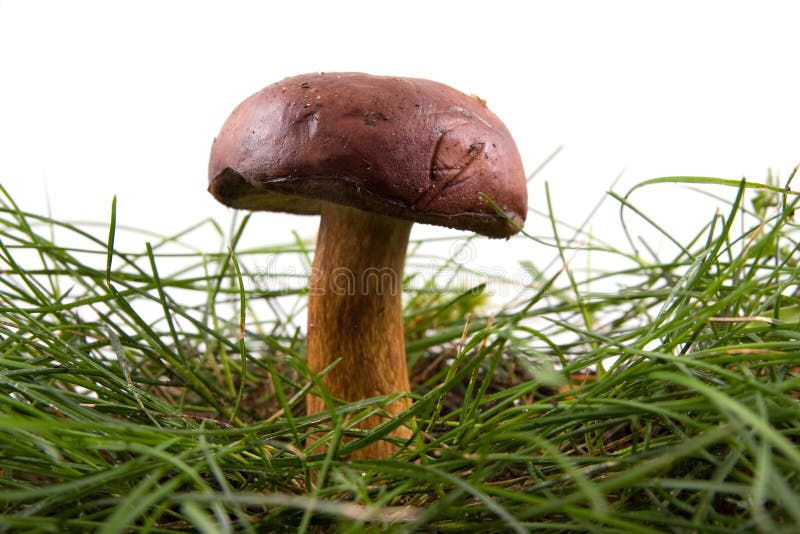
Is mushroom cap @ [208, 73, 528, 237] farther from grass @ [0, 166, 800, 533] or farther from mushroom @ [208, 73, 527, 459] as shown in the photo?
grass @ [0, 166, 800, 533]

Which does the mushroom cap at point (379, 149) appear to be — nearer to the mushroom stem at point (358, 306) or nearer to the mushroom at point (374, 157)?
the mushroom at point (374, 157)

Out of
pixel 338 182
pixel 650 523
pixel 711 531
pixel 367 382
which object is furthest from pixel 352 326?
pixel 711 531

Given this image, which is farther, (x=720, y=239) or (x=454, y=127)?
(x=454, y=127)

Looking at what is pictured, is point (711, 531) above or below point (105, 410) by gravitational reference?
below

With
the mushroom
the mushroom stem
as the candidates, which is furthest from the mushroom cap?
the mushroom stem

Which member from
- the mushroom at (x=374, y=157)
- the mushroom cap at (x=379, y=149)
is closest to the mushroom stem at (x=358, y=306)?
the mushroom at (x=374, y=157)

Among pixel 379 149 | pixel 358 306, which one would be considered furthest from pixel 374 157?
pixel 358 306

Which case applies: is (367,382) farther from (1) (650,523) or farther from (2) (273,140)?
(1) (650,523)
